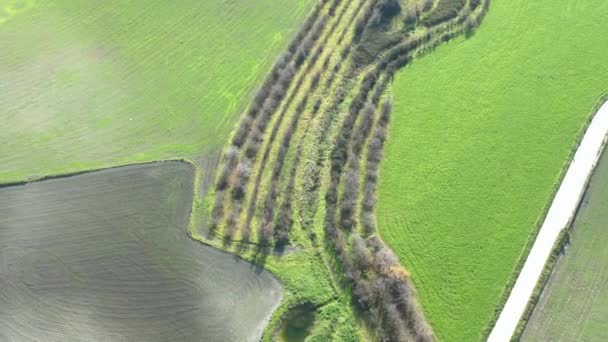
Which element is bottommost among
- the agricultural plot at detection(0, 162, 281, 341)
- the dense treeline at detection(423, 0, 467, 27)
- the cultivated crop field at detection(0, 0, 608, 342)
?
the agricultural plot at detection(0, 162, 281, 341)

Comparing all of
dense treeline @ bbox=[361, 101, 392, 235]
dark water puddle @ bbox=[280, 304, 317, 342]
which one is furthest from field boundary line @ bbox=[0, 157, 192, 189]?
Result: dark water puddle @ bbox=[280, 304, 317, 342]

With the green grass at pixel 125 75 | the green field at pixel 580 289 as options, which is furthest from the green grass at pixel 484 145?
the green grass at pixel 125 75

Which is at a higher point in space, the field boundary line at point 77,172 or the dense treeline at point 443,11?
the dense treeline at point 443,11

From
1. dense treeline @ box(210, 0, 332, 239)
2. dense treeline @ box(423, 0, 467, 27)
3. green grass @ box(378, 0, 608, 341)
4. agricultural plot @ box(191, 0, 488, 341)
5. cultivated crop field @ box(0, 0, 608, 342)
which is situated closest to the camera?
cultivated crop field @ box(0, 0, 608, 342)

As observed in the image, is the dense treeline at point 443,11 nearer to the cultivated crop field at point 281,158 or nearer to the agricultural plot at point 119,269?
the cultivated crop field at point 281,158

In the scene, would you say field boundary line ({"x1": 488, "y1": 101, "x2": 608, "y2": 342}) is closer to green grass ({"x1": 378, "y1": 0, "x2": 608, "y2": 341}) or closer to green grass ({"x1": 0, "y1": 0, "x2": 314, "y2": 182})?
green grass ({"x1": 378, "y1": 0, "x2": 608, "y2": 341})
